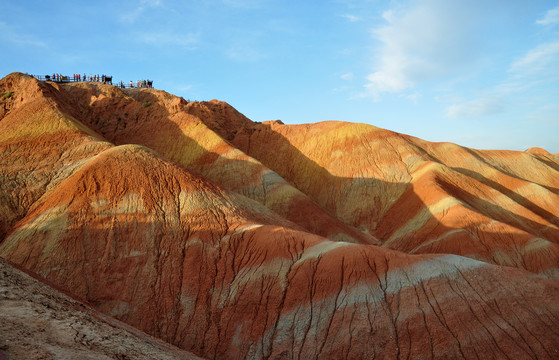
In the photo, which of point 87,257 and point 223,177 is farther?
point 223,177

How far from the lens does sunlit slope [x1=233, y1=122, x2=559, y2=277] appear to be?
1551 inches

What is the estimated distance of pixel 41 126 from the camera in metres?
42.6

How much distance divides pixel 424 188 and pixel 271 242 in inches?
1100

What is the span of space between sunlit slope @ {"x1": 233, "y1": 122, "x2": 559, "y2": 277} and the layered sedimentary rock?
238 millimetres

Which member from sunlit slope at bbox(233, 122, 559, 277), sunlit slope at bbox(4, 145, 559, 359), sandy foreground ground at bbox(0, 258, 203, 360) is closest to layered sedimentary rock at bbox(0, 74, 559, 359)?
sunlit slope at bbox(4, 145, 559, 359)

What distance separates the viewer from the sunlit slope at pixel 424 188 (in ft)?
129

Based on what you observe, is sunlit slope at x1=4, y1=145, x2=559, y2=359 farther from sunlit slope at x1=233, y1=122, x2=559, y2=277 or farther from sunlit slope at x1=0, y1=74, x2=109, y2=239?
sunlit slope at x1=233, y1=122, x2=559, y2=277

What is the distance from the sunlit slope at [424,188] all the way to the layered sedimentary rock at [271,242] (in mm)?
238

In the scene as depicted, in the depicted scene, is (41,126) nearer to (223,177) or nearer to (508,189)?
(223,177)

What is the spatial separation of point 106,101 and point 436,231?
161ft

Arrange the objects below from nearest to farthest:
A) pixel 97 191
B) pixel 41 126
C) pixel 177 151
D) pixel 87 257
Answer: pixel 87 257 < pixel 97 191 < pixel 41 126 < pixel 177 151

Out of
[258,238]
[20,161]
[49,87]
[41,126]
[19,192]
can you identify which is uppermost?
[49,87]

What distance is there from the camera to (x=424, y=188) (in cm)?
4944

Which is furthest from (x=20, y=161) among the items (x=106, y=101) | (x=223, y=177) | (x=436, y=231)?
(x=436, y=231)
